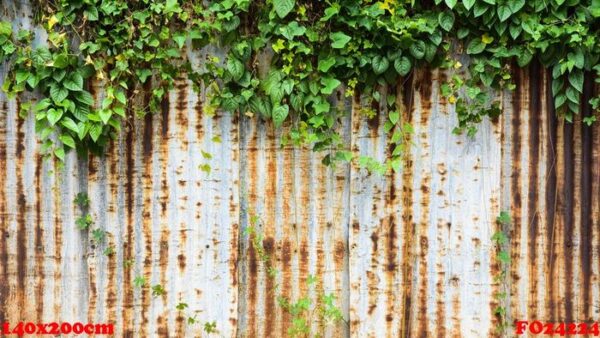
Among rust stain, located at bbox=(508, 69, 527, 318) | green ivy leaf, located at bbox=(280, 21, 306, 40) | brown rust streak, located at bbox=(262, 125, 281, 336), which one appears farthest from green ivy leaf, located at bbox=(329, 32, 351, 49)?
rust stain, located at bbox=(508, 69, 527, 318)

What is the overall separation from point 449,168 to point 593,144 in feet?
2.67

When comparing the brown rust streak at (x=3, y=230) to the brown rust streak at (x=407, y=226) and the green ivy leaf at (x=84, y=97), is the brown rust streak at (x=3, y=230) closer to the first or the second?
the green ivy leaf at (x=84, y=97)

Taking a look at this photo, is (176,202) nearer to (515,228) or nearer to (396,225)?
(396,225)

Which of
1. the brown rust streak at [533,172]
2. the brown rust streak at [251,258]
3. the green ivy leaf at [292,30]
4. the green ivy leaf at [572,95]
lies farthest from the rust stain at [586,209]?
the brown rust streak at [251,258]

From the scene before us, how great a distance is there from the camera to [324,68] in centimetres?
321

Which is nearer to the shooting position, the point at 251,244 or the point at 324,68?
the point at 324,68

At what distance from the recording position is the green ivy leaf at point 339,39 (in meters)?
3.15

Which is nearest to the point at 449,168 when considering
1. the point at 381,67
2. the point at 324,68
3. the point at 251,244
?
the point at 381,67

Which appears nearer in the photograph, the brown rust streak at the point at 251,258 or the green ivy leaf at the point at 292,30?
the green ivy leaf at the point at 292,30

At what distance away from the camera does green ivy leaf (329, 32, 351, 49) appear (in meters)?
3.15

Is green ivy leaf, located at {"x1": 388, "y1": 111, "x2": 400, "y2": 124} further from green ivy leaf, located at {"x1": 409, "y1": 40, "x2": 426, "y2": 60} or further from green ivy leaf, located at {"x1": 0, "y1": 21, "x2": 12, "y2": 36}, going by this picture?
green ivy leaf, located at {"x1": 0, "y1": 21, "x2": 12, "y2": 36}

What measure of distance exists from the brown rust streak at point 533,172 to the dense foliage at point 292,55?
4.0 inches

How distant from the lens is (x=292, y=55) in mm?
3227

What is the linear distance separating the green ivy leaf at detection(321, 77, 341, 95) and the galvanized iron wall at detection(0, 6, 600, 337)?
0.20 meters
